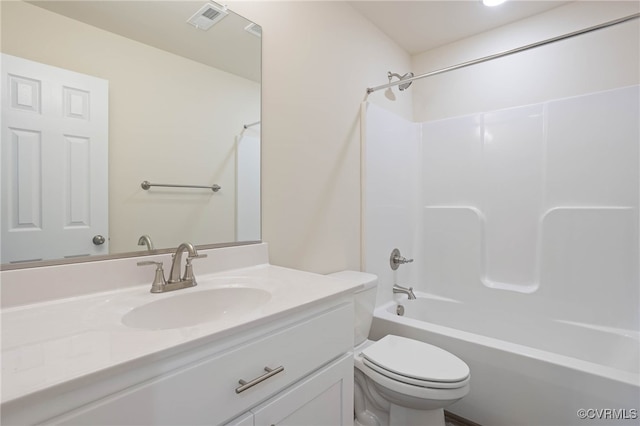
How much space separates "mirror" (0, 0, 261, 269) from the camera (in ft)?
2.74

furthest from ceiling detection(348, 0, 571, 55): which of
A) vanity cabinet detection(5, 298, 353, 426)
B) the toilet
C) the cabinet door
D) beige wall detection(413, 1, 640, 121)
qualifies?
the cabinet door

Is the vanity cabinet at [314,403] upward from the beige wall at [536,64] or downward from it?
downward

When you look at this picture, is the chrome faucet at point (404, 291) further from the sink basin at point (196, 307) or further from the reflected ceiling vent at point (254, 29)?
the reflected ceiling vent at point (254, 29)

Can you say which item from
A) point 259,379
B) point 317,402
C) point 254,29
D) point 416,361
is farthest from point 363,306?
point 254,29

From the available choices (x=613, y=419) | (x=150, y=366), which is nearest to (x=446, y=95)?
(x=613, y=419)

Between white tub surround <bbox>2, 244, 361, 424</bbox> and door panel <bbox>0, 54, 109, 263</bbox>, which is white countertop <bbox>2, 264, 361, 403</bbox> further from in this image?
Answer: door panel <bbox>0, 54, 109, 263</bbox>

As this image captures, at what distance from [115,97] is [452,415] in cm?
211

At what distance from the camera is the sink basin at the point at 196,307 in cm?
86

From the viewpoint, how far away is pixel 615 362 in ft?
5.44

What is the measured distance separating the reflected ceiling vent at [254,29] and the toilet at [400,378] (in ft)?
4.28

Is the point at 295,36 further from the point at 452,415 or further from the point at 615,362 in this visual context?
the point at 615,362

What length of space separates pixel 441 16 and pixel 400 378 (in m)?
2.23

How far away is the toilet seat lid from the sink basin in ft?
2.31

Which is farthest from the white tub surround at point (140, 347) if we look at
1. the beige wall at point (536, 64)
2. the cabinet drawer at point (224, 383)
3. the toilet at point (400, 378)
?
the beige wall at point (536, 64)
